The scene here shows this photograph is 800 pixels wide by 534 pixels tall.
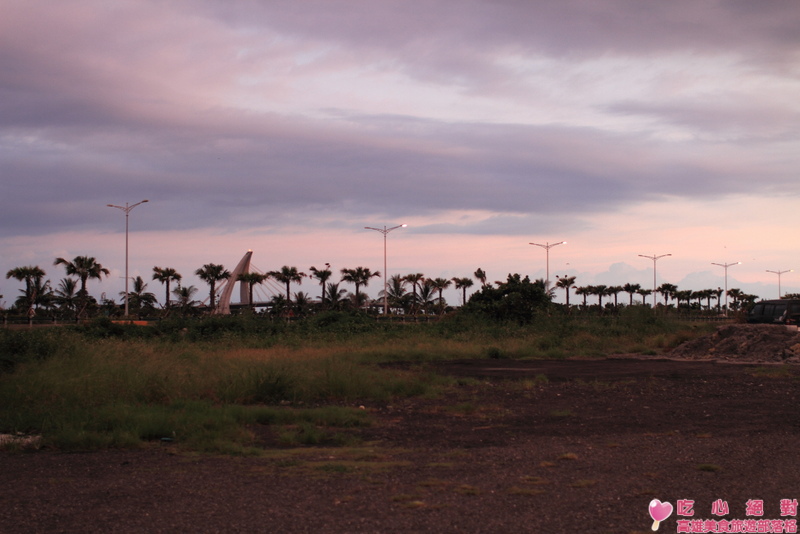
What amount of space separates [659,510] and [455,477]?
252 centimetres

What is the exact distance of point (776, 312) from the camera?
33625 mm

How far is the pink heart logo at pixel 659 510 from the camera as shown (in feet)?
21.3

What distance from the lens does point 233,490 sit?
7.77m

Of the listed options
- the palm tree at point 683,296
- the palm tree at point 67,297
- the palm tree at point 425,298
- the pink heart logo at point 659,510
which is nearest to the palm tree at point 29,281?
the palm tree at point 67,297

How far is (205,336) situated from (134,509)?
104 feet

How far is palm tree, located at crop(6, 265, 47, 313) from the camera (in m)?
66.1

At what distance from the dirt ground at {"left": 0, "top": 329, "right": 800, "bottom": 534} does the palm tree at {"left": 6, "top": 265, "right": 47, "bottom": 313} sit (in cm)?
6243

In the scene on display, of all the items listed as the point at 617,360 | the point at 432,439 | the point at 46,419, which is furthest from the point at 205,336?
the point at 432,439

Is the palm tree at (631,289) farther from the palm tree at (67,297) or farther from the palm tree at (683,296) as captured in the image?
the palm tree at (67,297)

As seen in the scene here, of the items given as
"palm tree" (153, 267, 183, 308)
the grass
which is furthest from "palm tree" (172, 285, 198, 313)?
the grass

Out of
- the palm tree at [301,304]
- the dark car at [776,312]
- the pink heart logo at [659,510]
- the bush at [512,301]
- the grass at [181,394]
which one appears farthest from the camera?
the palm tree at [301,304]

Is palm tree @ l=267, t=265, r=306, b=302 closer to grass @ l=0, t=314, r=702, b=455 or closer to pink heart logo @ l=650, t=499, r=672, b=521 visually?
grass @ l=0, t=314, r=702, b=455

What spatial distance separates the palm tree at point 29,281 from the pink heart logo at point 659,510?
69.2 m

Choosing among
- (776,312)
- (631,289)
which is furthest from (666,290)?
(776,312)
